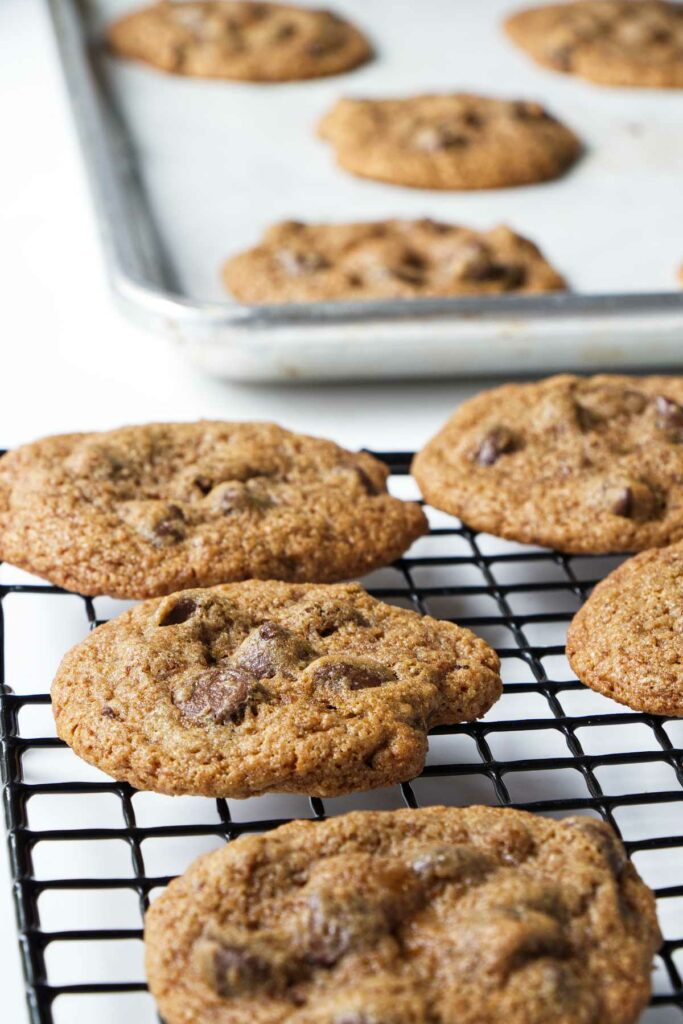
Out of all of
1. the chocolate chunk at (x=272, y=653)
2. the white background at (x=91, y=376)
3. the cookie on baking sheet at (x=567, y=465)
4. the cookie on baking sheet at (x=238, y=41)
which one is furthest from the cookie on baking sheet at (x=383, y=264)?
the chocolate chunk at (x=272, y=653)

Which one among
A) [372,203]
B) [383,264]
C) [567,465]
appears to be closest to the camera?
[567,465]

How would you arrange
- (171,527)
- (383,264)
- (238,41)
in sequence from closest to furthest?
(171,527), (383,264), (238,41)

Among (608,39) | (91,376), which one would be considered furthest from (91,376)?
(608,39)

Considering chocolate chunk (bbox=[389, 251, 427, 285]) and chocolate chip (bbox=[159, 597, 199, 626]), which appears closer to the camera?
chocolate chip (bbox=[159, 597, 199, 626])

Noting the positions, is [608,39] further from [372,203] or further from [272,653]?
[272,653]

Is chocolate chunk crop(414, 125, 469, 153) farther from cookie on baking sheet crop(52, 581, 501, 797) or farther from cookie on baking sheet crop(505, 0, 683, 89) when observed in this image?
cookie on baking sheet crop(52, 581, 501, 797)

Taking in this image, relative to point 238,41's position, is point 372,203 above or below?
below

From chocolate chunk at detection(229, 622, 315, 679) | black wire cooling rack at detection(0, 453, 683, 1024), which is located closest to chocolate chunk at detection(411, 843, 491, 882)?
black wire cooling rack at detection(0, 453, 683, 1024)
